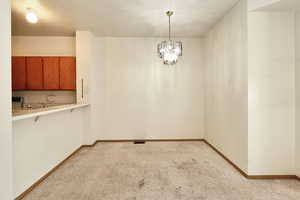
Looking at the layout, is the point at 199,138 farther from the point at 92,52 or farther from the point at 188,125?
the point at 92,52

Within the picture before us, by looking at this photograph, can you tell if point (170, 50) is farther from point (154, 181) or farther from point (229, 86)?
point (154, 181)

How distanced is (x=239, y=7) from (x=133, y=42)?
291 cm

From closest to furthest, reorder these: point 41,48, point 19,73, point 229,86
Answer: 1. point 229,86
2. point 19,73
3. point 41,48

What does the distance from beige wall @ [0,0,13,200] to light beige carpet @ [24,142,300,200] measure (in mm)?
762

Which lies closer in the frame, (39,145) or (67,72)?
(39,145)

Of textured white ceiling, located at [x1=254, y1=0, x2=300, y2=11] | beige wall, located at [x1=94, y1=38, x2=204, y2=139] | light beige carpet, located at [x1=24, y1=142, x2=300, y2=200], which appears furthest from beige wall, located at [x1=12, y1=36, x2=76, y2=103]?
textured white ceiling, located at [x1=254, y1=0, x2=300, y2=11]

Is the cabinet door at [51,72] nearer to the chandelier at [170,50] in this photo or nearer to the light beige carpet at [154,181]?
the light beige carpet at [154,181]

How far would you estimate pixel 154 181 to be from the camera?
9.34 ft

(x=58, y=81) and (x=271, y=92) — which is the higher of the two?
(x=58, y=81)

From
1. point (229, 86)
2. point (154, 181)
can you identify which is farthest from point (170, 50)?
point (154, 181)

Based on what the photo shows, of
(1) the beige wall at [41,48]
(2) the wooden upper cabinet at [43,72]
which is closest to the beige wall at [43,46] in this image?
(1) the beige wall at [41,48]

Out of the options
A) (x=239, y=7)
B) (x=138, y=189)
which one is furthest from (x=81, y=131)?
(x=239, y=7)

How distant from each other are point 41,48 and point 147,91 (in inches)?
122

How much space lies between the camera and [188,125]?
5.37 meters
